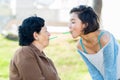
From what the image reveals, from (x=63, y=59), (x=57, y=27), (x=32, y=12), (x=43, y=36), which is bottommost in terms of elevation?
(x=63, y=59)

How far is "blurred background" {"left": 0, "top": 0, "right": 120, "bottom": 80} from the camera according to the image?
19.4 feet

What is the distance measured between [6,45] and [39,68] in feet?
16.2

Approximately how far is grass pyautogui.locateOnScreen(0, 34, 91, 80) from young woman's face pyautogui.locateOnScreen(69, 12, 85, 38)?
265 centimetres

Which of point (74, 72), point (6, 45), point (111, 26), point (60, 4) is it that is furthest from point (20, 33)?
point (60, 4)

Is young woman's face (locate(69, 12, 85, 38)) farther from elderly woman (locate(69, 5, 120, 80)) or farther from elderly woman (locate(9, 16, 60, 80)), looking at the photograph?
elderly woman (locate(9, 16, 60, 80))

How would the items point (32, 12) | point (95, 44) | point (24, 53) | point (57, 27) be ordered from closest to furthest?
point (24, 53) → point (95, 44) → point (57, 27) → point (32, 12)

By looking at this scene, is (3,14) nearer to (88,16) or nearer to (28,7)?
(28,7)

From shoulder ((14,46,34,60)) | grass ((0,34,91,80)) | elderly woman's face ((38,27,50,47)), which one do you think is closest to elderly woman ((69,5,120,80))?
elderly woman's face ((38,27,50,47))

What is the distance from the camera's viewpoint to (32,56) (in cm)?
266

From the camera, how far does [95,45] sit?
3.07 metres

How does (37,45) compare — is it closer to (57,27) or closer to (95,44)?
(95,44)

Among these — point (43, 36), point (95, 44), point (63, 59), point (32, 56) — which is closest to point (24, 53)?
point (32, 56)

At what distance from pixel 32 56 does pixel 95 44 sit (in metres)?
0.61

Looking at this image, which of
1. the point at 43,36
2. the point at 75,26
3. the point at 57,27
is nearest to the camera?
the point at 43,36
